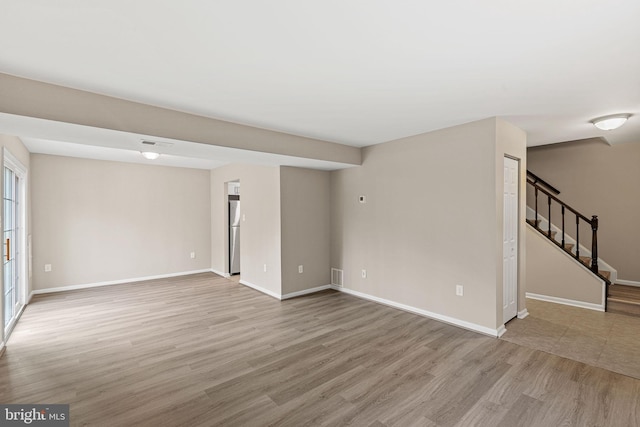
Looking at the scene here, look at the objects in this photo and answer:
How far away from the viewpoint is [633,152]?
4914mm

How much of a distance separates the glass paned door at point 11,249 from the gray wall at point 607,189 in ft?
28.5

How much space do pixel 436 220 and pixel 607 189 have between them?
390cm

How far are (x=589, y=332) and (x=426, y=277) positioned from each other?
1861 mm

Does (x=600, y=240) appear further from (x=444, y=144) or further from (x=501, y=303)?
(x=444, y=144)

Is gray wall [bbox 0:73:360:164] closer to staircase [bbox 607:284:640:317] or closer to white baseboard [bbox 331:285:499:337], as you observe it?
white baseboard [bbox 331:285:499:337]

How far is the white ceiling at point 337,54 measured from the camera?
60.4 inches

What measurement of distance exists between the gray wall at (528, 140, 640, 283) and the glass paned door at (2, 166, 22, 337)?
869cm

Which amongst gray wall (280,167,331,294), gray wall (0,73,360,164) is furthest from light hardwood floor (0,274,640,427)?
gray wall (0,73,360,164)

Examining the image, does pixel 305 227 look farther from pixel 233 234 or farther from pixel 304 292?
pixel 233 234

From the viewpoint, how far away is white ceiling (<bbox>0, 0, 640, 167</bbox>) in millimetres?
1535

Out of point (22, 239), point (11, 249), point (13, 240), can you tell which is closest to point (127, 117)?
point (11, 249)

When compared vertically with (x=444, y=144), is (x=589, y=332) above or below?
below

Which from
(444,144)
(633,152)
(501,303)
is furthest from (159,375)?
(633,152)

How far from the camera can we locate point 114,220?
5844 millimetres
